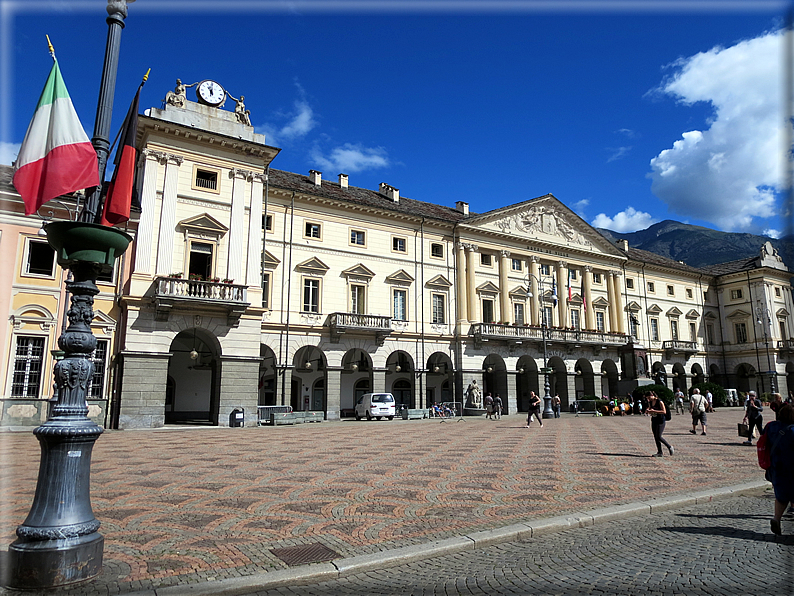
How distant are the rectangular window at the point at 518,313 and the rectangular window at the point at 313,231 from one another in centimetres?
1737

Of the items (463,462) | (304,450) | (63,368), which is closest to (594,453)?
(463,462)

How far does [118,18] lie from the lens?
622 cm

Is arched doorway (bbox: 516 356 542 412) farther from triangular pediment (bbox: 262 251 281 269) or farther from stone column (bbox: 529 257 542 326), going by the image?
triangular pediment (bbox: 262 251 281 269)

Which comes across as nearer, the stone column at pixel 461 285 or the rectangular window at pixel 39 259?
the rectangular window at pixel 39 259

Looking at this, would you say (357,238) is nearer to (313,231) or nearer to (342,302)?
(313,231)

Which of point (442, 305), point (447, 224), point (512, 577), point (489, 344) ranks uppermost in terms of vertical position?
point (447, 224)

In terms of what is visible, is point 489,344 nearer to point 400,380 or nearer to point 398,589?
point 400,380

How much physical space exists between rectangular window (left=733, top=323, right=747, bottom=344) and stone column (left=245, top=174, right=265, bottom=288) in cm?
5266

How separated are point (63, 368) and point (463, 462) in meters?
9.46

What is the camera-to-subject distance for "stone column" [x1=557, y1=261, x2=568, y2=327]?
1805 inches

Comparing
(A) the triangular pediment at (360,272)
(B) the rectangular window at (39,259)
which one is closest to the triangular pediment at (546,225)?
(A) the triangular pediment at (360,272)

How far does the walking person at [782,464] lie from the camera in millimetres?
6477

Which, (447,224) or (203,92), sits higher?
(203,92)

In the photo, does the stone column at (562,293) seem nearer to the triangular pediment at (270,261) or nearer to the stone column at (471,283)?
the stone column at (471,283)
